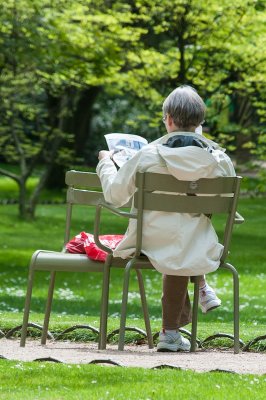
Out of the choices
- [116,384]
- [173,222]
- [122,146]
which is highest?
[122,146]

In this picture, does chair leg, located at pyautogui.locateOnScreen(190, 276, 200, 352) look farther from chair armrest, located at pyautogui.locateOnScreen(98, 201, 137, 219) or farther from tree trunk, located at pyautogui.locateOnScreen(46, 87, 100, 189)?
tree trunk, located at pyautogui.locateOnScreen(46, 87, 100, 189)

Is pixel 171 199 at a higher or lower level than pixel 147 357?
higher

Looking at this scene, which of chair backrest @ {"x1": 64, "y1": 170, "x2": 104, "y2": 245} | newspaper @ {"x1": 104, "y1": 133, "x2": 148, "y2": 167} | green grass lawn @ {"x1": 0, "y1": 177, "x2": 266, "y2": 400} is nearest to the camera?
green grass lawn @ {"x1": 0, "y1": 177, "x2": 266, "y2": 400}

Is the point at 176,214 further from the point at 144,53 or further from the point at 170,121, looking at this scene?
the point at 144,53

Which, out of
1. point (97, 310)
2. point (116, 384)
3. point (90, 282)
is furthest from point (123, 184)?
point (90, 282)

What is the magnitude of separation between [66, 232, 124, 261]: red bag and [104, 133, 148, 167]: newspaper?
0.49 metres

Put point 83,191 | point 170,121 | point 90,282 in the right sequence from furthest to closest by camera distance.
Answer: point 90,282, point 83,191, point 170,121

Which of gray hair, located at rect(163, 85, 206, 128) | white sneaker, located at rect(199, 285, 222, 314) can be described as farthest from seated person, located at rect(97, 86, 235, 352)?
white sneaker, located at rect(199, 285, 222, 314)

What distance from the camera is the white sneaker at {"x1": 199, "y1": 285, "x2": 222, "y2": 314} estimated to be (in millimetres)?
6977

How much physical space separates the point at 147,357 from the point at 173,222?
75 centimetres

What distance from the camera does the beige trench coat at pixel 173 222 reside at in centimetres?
659

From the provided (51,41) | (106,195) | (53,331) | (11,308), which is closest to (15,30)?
(51,41)

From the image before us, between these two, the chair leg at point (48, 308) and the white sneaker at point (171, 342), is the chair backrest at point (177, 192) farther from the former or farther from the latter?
the chair leg at point (48, 308)

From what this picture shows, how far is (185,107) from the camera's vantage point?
6.70 m
